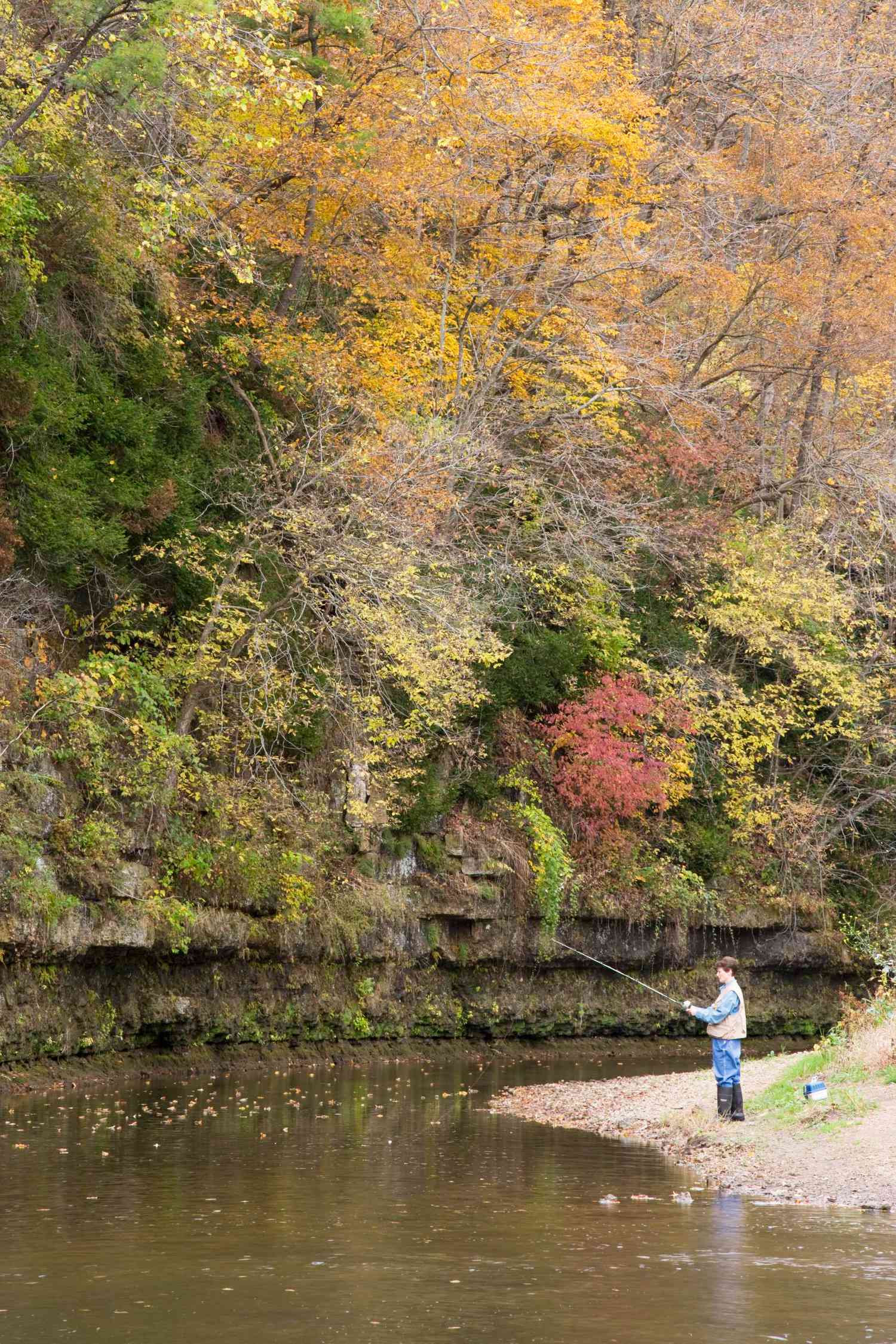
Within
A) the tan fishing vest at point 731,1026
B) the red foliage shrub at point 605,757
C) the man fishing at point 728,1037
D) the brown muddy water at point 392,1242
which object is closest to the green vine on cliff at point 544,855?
the red foliage shrub at point 605,757

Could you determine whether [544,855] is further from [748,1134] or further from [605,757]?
[748,1134]

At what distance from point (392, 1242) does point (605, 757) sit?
58.7 feet

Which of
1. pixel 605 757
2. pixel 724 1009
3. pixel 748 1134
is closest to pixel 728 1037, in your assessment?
pixel 724 1009

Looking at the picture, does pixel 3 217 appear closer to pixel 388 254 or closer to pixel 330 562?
pixel 330 562

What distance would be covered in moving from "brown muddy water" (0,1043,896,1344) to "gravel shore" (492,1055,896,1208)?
0.50 m

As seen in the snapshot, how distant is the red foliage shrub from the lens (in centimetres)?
2731

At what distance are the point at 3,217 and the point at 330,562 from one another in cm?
611

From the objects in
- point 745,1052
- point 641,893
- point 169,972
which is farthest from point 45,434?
point 745,1052

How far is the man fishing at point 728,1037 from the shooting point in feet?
48.9

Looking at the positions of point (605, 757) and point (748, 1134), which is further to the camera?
point (605, 757)

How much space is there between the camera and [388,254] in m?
25.2

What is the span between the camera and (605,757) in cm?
2733

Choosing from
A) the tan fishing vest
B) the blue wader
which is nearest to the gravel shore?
the blue wader

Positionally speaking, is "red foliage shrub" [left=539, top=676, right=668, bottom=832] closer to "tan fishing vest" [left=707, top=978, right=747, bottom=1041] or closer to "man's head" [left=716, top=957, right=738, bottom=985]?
"man's head" [left=716, top=957, right=738, bottom=985]
